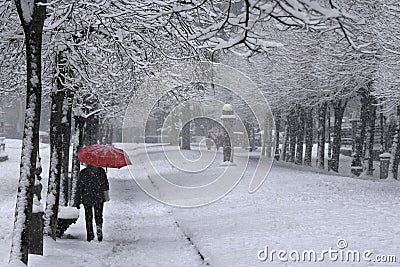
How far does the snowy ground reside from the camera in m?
10.0

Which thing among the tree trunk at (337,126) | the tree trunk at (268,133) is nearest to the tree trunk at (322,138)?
the tree trunk at (337,126)

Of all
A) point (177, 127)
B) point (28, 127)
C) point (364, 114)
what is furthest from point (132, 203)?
point (177, 127)

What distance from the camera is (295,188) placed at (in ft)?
71.1

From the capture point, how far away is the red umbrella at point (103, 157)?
479 inches

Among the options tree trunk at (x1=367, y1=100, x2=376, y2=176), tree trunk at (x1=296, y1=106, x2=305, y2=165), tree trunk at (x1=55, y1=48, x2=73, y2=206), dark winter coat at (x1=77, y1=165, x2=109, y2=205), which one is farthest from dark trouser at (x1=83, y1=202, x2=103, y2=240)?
tree trunk at (x1=296, y1=106, x2=305, y2=165)

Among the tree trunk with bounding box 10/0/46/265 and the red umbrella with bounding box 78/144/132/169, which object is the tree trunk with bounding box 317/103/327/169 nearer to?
the red umbrella with bounding box 78/144/132/169

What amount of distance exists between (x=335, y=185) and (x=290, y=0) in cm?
1853

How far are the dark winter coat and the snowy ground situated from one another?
0.89 m

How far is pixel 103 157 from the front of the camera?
12250 millimetres

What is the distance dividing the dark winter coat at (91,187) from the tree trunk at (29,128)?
16.2 feet

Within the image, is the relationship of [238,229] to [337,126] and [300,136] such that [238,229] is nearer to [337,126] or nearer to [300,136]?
[337,126]

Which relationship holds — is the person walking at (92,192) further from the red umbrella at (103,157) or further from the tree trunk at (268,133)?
the tree trunk at (268,133)

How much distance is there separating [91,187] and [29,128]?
5.07 metres

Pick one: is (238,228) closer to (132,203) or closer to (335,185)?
(132,203)
